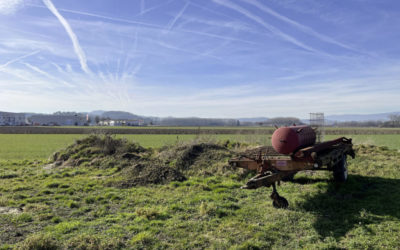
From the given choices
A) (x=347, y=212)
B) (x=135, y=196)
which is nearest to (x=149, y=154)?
(x=135, y=196)

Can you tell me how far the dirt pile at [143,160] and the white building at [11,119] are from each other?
158 m

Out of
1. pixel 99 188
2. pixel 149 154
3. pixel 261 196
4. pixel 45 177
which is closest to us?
pixel 261 196

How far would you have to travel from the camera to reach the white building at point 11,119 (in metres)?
145

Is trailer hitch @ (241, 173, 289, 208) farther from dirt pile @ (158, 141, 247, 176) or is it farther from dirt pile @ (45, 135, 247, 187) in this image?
dirt pile @ (158, 141, 247, 176)

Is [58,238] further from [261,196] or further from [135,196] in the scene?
[261,196]

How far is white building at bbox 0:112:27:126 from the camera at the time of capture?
145 metres

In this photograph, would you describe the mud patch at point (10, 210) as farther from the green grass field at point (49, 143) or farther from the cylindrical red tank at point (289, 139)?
the green grass field at point (49, 143)

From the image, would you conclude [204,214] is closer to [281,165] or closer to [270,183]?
[270,183]

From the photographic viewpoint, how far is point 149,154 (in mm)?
15203

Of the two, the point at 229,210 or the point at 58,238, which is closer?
the point at 58,238

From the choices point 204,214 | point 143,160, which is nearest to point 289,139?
point 204,214

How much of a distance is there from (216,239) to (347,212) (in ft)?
10.9

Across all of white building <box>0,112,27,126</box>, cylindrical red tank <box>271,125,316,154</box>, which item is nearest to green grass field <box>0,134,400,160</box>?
cylindrical red tank <box>271,125,316,154</box>

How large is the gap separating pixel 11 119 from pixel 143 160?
580ft
